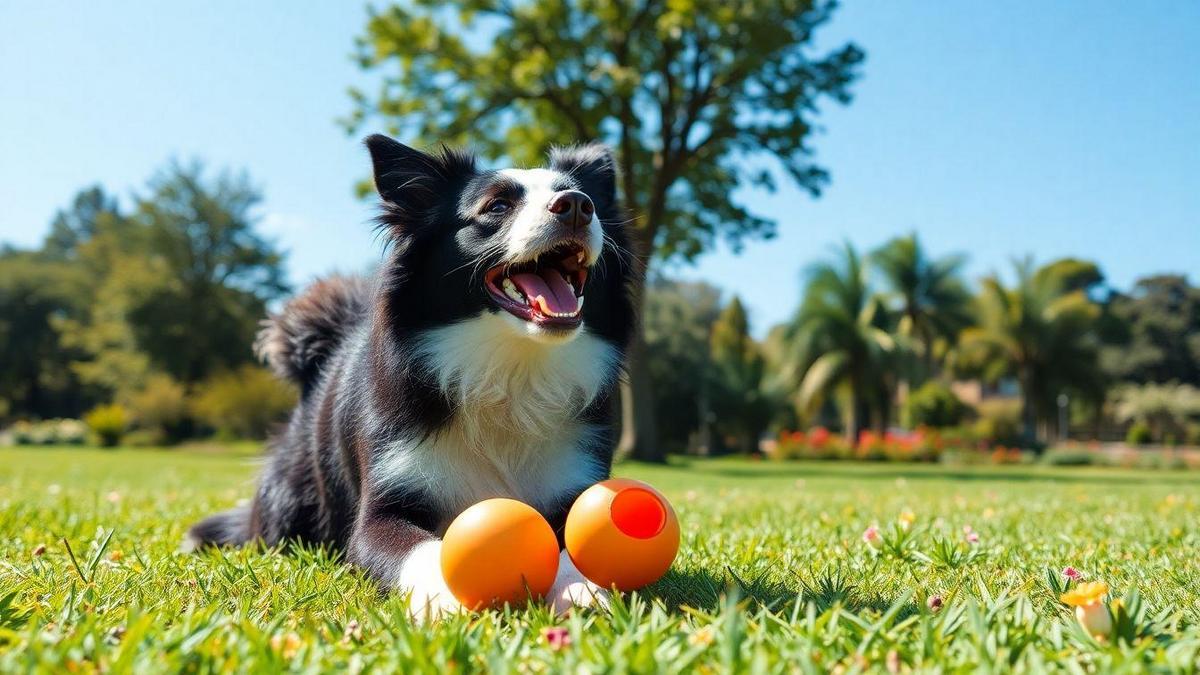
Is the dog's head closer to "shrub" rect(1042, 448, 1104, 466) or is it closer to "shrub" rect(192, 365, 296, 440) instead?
"shrub" rect(1042, 448, 1104, 466)

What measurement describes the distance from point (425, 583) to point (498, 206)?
135cm

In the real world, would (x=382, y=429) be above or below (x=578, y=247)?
below

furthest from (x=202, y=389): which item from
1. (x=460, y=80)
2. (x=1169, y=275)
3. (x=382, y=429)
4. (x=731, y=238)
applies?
(x=1169, y=275)

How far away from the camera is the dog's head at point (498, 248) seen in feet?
9.47

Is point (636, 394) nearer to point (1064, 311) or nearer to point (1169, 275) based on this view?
point (1064, 311)

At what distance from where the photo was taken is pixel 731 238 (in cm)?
2162

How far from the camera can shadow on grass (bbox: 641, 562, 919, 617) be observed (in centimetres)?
240

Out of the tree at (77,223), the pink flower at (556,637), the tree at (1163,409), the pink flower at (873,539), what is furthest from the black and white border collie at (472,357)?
the tree at (77,223)

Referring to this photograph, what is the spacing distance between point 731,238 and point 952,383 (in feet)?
127

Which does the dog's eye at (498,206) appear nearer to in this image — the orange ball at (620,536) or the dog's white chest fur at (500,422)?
the dog's white chest fur at (500,422)

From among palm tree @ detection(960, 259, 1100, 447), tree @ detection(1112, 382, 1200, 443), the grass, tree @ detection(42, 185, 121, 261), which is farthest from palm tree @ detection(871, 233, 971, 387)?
tree @ detection(42, 185, 121, 261)

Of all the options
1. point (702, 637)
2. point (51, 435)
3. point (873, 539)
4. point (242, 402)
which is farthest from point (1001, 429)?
point (51, 435)

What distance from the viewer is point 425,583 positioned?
2463 mm

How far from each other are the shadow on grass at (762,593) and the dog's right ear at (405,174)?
1694 millimetres
